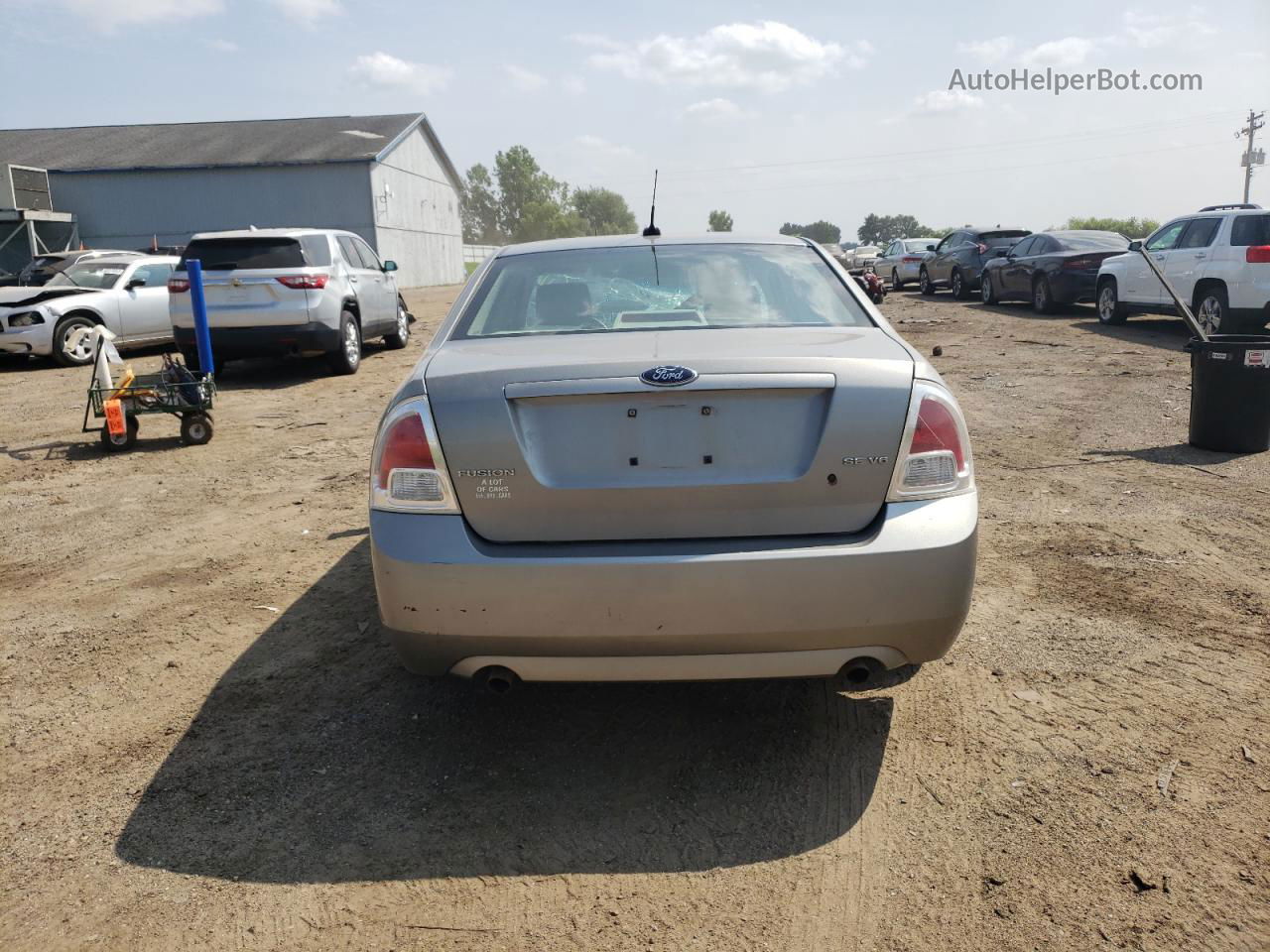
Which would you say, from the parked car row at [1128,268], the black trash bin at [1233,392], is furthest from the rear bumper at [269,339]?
the black trash bin at [1233,392]

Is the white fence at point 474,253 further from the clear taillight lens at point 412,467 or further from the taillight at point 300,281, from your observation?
the clear taillight lens at point 412,467

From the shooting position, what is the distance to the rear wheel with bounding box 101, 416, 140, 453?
27.6ft

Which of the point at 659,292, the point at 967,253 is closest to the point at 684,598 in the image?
the point at 659,292

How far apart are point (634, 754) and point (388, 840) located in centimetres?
84

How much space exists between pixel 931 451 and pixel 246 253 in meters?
11.0

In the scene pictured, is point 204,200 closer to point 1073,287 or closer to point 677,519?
point 1073,287

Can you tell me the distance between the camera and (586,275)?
3918mm

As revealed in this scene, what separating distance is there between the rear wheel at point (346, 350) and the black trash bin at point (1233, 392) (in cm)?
940

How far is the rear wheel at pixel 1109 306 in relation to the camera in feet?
52.7

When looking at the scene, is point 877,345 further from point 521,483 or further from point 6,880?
point 6,880

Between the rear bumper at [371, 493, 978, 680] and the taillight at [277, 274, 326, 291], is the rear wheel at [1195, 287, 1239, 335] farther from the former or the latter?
the rear bumper at [371, 493, 978, 680]

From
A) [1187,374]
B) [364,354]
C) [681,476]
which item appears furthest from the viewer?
[364,354]

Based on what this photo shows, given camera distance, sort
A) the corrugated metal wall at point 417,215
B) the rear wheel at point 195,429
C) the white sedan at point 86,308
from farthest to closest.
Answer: the corrugated metal wall at point 417,215 < the white sedan at point 86,308 < the rear wheel at point 195,429

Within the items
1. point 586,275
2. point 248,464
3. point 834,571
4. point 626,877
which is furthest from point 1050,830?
point 248,464
